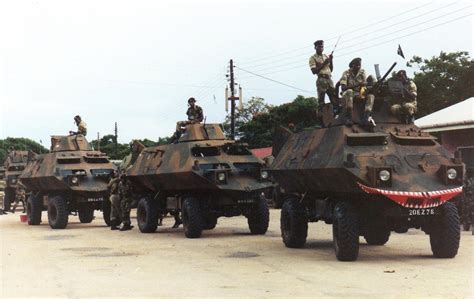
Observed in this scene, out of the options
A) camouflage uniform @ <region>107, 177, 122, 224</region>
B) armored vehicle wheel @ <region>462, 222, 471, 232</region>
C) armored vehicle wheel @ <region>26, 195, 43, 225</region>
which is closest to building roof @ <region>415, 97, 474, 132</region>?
armored vehicle wheel @ <region>462, 222, 471, 232</region>

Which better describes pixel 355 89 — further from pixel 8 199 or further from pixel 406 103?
pixel 8 199

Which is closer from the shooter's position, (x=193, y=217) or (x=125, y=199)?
(x=193, y=217)

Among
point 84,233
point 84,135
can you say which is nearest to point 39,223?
point 84,135

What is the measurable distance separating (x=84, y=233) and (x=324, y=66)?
8340mm

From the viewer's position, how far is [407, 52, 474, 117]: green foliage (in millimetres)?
41656

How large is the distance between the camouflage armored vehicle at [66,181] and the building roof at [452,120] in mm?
9876

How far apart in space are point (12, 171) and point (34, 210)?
8.63 meters

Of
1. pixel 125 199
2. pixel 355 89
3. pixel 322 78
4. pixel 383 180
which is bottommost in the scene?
pixel 125 199

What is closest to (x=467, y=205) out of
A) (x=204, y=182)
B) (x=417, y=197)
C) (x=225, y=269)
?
(x=204, y=182)

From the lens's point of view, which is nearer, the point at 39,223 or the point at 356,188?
the point at 356,188

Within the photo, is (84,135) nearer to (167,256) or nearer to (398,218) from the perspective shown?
(167,256)

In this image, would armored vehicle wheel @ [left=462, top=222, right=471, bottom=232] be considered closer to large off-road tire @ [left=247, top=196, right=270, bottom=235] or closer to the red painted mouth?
large off-road tire @ [left=247, top=196, right=270, bottom=235]

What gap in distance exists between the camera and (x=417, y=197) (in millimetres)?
10508

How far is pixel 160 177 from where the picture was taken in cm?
1755
